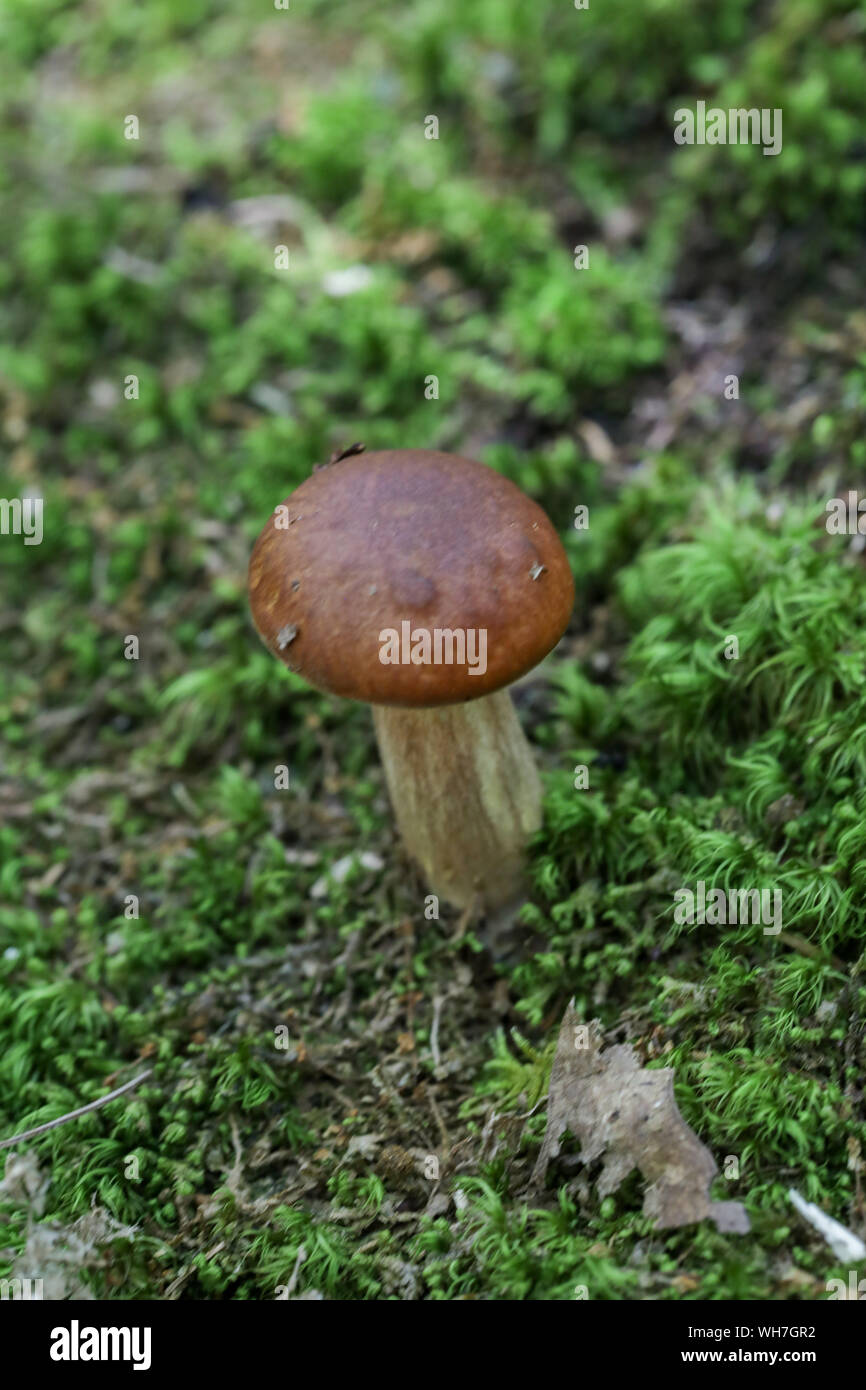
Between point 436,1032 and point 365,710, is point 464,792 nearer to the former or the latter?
point 436,1032

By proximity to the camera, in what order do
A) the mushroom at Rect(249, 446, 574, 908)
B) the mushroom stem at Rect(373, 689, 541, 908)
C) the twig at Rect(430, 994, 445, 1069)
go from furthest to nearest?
the twig at Rect(430, 994, 445, 1069) < the mushroom stem at Rect(373, 689, 541, 908) < the mushroom at Rect(249, 446, 574, 908)

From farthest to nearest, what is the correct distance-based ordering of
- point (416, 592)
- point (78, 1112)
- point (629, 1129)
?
point (78, 1112)
point (629, 1129)
point (416, 592)

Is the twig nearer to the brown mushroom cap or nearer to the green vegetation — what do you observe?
the green vegetation

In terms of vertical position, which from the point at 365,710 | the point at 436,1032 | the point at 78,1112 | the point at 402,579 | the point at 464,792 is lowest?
the point at 78,1112

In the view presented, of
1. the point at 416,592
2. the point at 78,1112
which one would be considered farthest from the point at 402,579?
the point at 78,1112

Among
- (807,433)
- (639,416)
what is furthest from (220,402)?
(807,433)

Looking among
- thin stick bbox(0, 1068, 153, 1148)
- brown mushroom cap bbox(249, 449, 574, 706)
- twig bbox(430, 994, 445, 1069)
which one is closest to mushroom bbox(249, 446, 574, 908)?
brown mushroom cap bbox(249, 449, 574, 706)

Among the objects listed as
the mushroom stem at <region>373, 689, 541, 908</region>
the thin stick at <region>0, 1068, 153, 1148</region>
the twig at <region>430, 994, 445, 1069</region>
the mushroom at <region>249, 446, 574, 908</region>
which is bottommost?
the thin stick at <region>0, 1068, 153, 1148</region>
